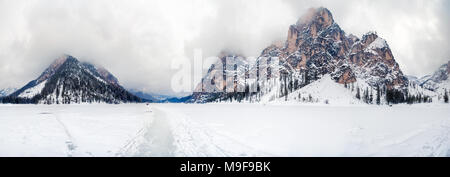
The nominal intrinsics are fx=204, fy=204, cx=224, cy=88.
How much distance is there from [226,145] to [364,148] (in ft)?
24.3
